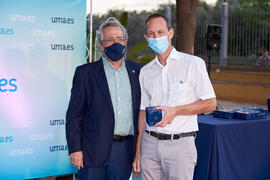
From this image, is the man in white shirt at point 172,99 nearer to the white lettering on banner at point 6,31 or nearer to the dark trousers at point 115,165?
the dark trousers at point 115,165

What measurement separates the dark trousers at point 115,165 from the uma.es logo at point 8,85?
1.45 metres

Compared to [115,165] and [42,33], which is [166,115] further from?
[42,33]

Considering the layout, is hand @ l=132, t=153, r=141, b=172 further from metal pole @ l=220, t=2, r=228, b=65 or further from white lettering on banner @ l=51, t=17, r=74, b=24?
metal pole @ l=220, t=2, r=228, b=65

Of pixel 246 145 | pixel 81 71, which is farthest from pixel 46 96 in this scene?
pixel 246 145

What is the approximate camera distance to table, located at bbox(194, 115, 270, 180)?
161 inches

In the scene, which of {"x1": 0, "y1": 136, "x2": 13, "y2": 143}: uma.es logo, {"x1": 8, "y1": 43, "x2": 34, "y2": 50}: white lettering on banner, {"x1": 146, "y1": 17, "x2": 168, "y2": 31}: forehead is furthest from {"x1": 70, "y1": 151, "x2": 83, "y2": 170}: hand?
{"x1": 8, "y1": 43, "x2": 34, "y2": 50}: white lettering on banner

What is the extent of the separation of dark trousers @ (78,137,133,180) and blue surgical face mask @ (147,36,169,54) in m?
0.66

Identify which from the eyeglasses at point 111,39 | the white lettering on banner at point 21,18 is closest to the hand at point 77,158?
the eyeglasses at point 111,39

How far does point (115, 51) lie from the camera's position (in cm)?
271

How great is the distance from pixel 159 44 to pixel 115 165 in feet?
2.91

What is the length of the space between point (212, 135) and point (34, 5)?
222cm

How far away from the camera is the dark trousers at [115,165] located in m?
2.73

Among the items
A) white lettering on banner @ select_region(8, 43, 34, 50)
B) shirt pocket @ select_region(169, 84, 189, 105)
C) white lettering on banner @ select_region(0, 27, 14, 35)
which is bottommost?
shirt pocket @ select_region(169, 84, 189, 105)

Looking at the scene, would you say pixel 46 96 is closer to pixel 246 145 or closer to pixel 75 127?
pixel 75 127
